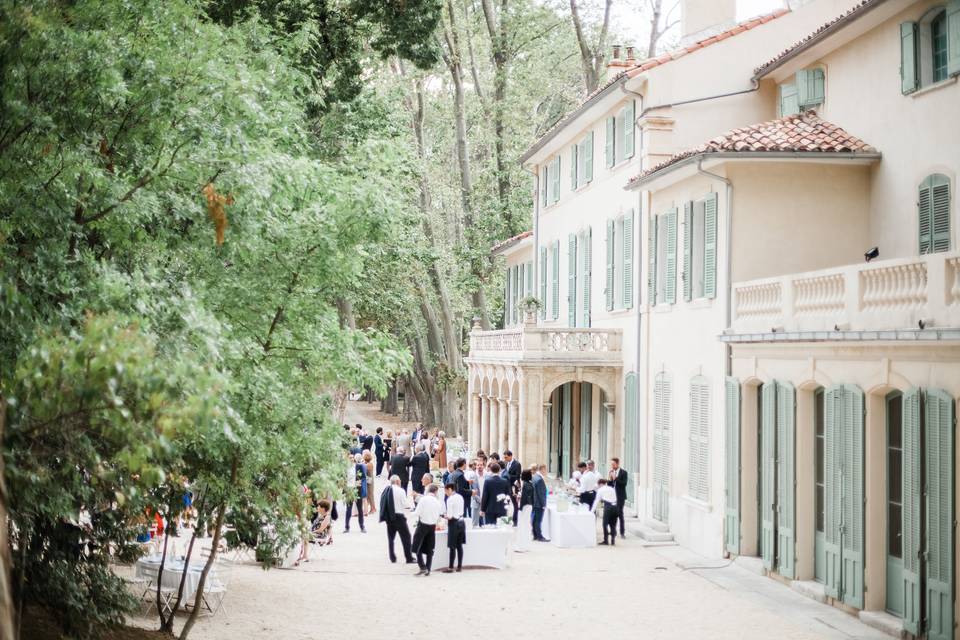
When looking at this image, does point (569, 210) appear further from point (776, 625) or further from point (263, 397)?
point (263, 397)

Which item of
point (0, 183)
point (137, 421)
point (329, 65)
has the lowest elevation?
point (137, 421)

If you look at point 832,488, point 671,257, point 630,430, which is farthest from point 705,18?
point 832,488

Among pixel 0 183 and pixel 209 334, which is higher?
pixel 0 183

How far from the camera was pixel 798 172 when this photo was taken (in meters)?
19.7

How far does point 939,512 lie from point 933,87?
6.75 m

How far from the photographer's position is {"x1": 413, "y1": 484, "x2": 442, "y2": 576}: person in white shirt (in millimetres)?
18484

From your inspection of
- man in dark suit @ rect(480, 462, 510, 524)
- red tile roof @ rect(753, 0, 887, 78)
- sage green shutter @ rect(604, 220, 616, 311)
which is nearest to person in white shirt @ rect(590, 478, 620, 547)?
man in dark suit @ rect(480, 462, 510, 524)

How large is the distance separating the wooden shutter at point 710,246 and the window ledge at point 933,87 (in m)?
3.95

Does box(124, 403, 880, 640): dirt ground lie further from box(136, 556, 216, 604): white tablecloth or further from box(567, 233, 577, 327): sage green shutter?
box(567, 233, 577, 327): sage green shutter

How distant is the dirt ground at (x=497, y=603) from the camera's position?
48.1 feet

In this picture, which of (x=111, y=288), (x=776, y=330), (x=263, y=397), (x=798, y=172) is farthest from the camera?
(x=798, y=172)

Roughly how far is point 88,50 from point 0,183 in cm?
133

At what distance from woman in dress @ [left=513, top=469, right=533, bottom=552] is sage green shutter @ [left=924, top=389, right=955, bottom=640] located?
9.36m

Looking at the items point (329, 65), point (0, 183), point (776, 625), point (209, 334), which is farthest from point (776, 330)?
point (0, 183)
